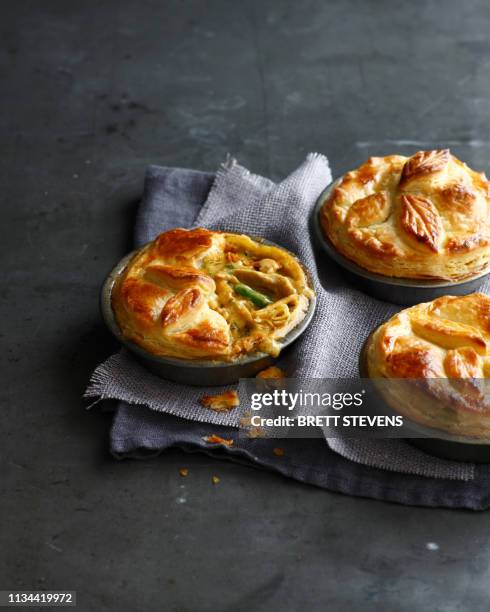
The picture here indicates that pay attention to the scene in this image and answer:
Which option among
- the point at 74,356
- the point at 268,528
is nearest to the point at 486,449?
the point at 268,528

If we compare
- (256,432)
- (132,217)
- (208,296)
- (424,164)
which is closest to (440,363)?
(256,432)

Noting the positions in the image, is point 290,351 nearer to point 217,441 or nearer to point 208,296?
point 208,296

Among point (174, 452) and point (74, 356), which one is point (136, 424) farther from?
point (74, 356)

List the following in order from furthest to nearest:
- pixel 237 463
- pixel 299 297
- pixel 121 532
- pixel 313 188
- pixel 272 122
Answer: pixel 272 122 → pixel 313 188 → pixel 299 297 → pixel 237 463 → pixel 121 532

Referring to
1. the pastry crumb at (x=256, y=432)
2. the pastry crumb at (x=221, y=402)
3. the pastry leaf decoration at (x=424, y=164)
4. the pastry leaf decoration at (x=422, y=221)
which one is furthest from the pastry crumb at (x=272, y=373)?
the pastry leaf decoration at (x=424, y=164)

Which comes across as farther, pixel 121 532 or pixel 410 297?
pixel 410 297

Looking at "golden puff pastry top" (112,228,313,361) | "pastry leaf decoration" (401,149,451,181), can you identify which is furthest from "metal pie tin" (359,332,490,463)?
"pastry leaf decoration" (401,149,451,181)

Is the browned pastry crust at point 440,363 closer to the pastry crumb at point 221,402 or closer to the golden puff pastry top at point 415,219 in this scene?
the golden puff pastry top at point 415,219
